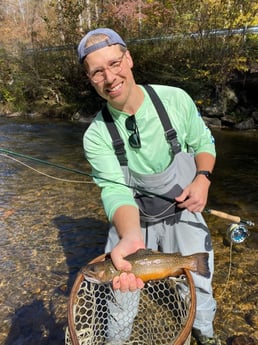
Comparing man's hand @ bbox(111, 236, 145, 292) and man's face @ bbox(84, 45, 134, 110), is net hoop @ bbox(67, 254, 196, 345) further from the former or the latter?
man's face @ bbox(84, 45, 134, 110)

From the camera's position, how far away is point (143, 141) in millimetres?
2633

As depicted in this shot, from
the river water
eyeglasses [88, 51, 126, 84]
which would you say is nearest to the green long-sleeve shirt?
eyeglasses [88, 51, 126, 84]

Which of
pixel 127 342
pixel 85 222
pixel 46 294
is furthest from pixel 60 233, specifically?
pixel 127 342

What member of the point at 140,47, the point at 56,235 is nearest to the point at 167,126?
the point at 56,235

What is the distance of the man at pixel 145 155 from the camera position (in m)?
2.39

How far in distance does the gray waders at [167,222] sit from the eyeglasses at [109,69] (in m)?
0.35

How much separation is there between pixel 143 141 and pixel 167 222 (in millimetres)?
723

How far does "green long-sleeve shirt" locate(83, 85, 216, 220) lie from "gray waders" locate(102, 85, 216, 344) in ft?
0.16

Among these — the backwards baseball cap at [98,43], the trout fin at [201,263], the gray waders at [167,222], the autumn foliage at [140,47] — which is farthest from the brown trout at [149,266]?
the autumn foliage at [140,47]

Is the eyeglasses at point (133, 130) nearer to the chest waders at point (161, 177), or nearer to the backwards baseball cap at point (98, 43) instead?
the chest waders at point (161, 177)

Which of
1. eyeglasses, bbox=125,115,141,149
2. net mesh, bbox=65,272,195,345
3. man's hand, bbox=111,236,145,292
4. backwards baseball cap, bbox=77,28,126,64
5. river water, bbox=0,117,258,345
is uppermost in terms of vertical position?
backwards baseball cap, bbox=77,28,126,64

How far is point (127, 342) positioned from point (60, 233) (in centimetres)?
289

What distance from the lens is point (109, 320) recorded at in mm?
2752

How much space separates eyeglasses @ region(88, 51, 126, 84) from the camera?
2.36 m
